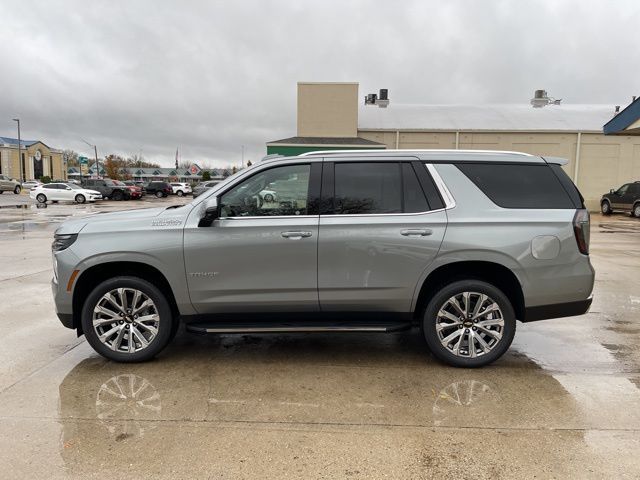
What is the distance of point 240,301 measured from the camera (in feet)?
14.2

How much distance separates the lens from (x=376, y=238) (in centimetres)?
Result: 423

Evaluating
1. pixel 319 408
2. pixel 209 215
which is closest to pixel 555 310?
pixel 319 408

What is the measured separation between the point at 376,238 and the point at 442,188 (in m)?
0.80

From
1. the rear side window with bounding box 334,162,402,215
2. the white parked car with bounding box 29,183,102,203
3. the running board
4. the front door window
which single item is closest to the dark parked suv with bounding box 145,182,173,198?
the white parked car with bounding box 29,183,102,203

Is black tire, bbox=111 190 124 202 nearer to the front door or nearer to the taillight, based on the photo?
the front door

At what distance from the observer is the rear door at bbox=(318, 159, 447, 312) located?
4.23 metres

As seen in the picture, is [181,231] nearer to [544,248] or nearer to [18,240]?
[544,248]

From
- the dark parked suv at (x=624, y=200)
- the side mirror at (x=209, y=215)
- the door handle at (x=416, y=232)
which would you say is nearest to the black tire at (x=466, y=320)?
the door handle at (x=416, y=232)

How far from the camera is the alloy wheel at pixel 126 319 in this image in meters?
4.36

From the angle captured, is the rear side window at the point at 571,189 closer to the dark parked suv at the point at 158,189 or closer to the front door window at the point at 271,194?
the front door window at the point at 271,194

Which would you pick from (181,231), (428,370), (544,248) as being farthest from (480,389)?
(181,231)

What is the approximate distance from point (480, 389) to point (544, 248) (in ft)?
4.53

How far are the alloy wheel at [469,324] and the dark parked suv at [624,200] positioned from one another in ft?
83.3

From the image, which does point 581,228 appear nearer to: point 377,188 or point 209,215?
point 377,188
